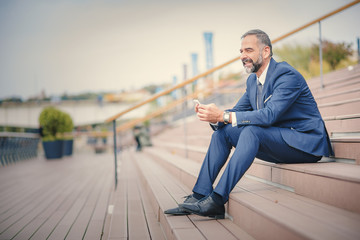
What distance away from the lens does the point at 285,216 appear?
1.14 m

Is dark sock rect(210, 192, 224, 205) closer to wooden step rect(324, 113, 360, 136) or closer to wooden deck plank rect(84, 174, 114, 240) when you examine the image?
wooden deck plank rect(84, 174, 114, 240)

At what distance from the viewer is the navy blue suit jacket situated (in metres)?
1.57

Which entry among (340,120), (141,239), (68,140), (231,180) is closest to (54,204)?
(141,239)

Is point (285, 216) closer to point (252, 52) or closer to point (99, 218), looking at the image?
point (252, 52)

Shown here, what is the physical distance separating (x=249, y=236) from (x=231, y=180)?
28cm

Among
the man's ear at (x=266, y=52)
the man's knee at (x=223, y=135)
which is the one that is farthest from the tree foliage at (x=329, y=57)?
the man's knee at (x=223, y=135)

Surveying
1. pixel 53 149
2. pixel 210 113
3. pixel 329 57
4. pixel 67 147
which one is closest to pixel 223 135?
pixel 210 113

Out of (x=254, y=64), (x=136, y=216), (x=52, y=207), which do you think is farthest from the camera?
(x=52, y=207)

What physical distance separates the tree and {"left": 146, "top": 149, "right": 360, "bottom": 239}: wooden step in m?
Result: 2.83

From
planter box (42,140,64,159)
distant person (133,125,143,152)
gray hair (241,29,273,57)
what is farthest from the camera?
planter box (42,140,64,159)

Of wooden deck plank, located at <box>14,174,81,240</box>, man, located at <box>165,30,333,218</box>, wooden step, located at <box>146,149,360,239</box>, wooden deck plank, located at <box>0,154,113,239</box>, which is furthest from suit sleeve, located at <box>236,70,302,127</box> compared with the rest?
wooden deck plank, located at <box>14,174,81,240</box>

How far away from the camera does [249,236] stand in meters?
1.35

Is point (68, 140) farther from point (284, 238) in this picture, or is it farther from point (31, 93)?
point (31, 93)

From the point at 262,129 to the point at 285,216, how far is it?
21.9 inches
